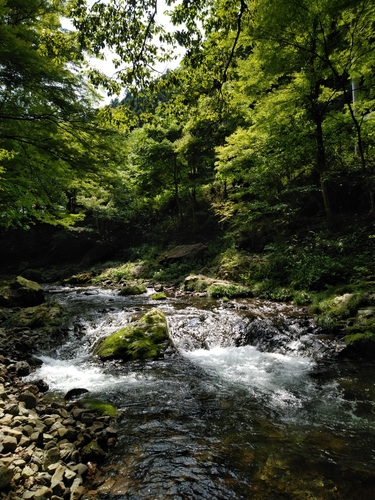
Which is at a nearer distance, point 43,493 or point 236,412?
point 43,493

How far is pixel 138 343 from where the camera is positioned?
7453 mm

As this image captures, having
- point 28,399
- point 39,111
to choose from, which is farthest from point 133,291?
point 28,399

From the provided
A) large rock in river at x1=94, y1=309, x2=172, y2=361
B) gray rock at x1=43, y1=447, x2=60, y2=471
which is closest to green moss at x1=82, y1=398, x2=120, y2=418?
gray rock at x1=43, y1=447, x2=60, y2=471

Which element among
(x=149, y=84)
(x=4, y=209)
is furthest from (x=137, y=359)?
(x=149, y=84)

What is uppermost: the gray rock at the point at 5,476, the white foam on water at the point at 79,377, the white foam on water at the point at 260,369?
the gray rock at the point at 5,476

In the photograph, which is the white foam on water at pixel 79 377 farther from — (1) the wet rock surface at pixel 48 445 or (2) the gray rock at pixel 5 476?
(2) the gray rock at pixel 5 476

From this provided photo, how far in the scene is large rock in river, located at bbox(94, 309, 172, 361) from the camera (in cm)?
721

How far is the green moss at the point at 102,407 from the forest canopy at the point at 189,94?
15.4ft

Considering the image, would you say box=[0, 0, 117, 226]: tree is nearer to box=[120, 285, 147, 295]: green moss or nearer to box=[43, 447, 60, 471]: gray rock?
box=[43, 447, 60, 471]: gray rock

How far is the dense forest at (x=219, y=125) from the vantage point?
5.71 metres

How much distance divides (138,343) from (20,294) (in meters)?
8.32

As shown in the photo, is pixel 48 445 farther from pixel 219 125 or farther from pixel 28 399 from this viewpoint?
pixel 219 125

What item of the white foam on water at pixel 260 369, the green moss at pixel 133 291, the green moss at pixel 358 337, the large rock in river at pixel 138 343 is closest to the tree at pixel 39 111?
the large rock in river at pixel 138 343

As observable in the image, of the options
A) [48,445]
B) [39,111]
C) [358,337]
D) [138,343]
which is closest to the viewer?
[48,445]
